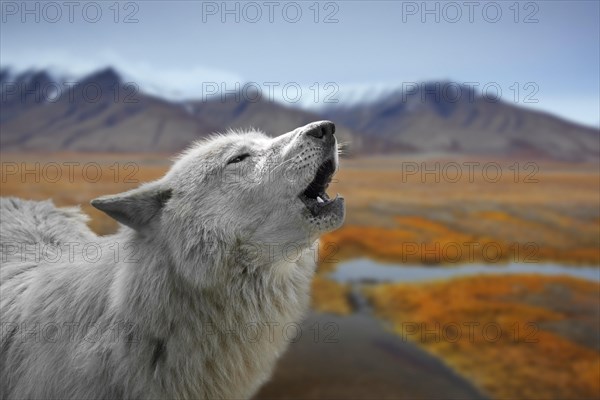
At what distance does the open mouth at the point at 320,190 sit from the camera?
3.05m

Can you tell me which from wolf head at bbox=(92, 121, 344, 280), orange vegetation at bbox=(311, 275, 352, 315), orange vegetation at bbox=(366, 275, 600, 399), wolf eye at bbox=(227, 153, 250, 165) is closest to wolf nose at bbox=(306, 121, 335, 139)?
wolf head at bbox=(92, 121, 344, 280)

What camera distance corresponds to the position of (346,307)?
11.3 meters

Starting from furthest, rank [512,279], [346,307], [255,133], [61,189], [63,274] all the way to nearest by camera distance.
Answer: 1. [61,189]
2. [512,279]
3. [346,307]
4. [255,133]
5. [63,274]

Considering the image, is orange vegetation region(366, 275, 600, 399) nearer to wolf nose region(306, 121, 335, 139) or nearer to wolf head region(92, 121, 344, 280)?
wolf head region(92, 121, 344, 280)

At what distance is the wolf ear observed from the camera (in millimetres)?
2918

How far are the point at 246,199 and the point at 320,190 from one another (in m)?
0.54

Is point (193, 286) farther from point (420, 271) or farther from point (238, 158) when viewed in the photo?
point (420, 271)

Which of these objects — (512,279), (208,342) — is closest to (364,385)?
(512,279)

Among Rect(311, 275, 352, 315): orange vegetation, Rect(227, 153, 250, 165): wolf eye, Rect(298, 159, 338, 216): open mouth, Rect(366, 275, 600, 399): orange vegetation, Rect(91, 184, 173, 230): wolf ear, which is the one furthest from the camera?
Rect(311, 275, 352, 315): orange vegetation

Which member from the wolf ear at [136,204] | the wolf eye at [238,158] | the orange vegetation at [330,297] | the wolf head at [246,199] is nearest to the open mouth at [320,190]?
the wolf head at [246,199]

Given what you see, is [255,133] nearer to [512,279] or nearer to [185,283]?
[185,283]

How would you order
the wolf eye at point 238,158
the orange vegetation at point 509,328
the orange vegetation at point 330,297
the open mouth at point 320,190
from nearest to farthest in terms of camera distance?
the open mouth at point 320,190
the wolf eye at point 238,158
the orange vegetation at point 509,328
the orange vegetation at point 330,297

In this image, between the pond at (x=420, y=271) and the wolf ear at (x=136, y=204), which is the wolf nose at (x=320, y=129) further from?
the pond at (x=420, y=271)

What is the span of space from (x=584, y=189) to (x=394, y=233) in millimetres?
6475
